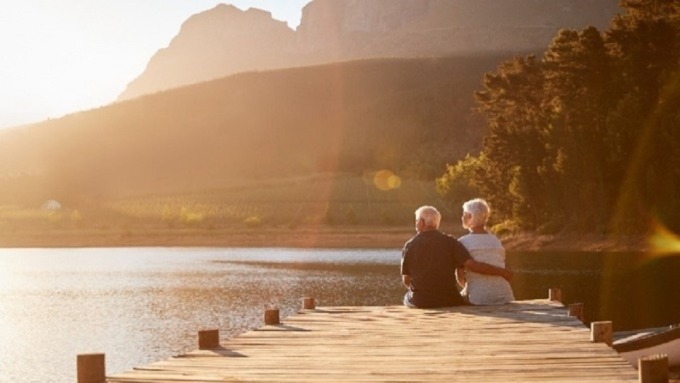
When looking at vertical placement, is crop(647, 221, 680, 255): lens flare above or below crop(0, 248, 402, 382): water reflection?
above

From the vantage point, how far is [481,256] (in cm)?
1444

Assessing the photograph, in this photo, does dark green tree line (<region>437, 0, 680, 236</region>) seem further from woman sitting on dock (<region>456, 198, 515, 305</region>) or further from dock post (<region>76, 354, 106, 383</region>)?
dock post (<region>76, 354, 106, 383</region>)

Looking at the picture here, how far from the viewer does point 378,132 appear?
178 m

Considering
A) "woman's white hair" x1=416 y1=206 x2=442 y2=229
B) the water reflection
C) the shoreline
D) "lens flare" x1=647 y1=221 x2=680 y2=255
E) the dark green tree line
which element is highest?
the dark green tree line

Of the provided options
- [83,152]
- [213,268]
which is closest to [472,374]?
[213,268]

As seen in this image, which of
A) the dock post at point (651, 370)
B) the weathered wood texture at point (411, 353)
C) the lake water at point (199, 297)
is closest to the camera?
the dock post at point (651, 370)

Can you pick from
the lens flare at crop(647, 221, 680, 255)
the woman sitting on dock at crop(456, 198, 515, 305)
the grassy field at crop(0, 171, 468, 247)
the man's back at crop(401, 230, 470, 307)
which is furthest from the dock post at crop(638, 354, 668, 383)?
the grassy field at crop(0, 171, 468, 247)

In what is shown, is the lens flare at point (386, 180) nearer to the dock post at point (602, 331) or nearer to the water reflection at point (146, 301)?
the water reflection at point (146, 301)

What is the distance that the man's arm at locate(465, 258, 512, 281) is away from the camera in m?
14.3

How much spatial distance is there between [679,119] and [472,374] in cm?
5361

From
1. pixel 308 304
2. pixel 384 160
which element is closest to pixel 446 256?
pixel 308 304

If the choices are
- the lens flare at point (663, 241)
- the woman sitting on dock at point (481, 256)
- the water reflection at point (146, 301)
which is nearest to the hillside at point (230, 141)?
the lens flare at point (663, 241)

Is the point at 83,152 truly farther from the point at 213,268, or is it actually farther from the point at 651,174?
the point at 651,174

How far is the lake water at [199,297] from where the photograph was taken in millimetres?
28186
